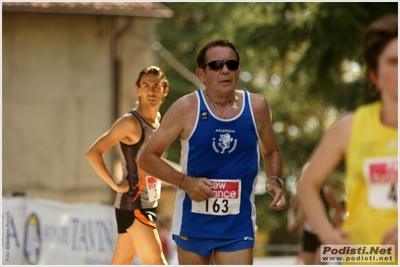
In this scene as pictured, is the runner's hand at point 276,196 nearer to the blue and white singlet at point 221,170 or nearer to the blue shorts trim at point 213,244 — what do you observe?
the blue and white singlet at point 221,170

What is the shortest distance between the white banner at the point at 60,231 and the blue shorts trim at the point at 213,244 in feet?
16.8

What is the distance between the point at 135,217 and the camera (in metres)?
7.56

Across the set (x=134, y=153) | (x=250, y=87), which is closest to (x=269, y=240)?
(x=250, y=87)

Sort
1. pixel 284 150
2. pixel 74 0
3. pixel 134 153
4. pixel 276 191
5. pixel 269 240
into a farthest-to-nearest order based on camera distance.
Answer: pixel 269 240 → pixel 284 150 → pixel 74 0 → pixel 134 153 → pixel 276 191

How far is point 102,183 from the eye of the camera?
18.7 meters

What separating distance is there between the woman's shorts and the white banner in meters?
3.44

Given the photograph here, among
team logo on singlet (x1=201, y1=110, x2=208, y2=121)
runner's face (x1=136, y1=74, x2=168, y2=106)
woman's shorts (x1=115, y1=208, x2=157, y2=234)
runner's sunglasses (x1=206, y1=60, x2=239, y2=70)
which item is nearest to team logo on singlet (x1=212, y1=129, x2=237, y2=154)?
team logo on singlet (x1=201, y1=110, x2=208, y2=121)

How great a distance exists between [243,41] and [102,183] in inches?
180

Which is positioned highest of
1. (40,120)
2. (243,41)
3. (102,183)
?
(243,41)

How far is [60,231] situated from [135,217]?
4.36 metres

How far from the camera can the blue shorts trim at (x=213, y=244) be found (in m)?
6.03

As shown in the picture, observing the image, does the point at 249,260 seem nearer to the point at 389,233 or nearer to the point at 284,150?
the point at 389,233

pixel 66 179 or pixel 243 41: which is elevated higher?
pixel 243 41

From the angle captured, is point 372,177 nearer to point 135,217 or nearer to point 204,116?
point 204,116
